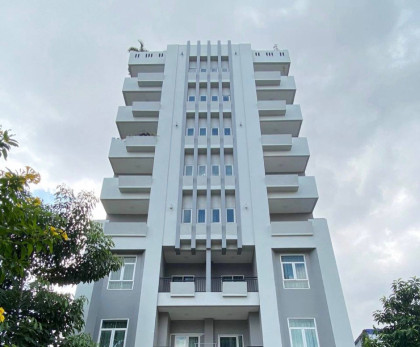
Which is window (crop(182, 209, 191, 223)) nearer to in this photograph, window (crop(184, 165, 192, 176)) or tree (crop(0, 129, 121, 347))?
window (crop(184, 165, 192, 176))

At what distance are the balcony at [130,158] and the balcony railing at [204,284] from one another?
7035 mm

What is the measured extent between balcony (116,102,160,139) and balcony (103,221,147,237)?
7.68 meters

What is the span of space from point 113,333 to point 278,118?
1514cm

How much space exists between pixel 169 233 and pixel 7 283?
8.42 m

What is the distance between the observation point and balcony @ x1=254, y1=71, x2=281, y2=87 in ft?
78.2

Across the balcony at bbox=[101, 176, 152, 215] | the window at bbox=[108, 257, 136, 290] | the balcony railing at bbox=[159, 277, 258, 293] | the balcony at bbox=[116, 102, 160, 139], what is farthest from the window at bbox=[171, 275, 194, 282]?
the balcony at bbox=[116, 102, 160, 139]

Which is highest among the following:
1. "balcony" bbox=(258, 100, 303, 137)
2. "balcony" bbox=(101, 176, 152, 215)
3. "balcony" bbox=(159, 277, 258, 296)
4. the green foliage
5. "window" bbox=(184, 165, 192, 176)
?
"balcony" bbox=(258, 100, 303, 137)

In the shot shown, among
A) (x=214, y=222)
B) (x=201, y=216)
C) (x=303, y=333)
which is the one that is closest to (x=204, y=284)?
(x=214, y=222)

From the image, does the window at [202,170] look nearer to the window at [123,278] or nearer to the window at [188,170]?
the window at [188,170]

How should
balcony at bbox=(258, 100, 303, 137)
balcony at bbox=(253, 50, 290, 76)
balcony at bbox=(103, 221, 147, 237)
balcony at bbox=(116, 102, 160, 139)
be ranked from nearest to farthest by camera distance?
balcony at bbox=(103, 221, 147, 237) < balcony at bbox=(258, 100, 303, 137) < balcony at bbox=(116, 102, 160, 139) < balcony at bbox=(253, 50, 290, 76)

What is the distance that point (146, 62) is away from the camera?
82.7ft

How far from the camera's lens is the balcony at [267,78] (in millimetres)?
23828

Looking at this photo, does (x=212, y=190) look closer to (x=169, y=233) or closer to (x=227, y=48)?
(x=169, y=233)

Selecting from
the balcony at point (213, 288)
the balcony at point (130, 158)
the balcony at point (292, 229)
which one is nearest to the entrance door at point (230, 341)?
the balcony at point (213, 288)
